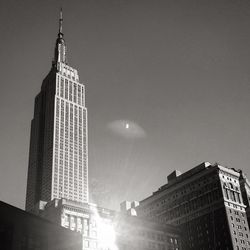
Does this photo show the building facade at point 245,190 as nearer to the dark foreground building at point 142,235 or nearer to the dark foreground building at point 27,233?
the dark foreground building at point 142,235

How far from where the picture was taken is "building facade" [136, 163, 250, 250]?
142 m

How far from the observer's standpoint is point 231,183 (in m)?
159

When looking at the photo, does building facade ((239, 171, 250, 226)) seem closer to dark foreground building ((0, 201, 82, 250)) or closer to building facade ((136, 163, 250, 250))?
building facade ((136, 163, 250, 250))

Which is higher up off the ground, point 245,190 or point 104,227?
point 245,190

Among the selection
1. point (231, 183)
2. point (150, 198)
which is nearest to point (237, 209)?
point (231, 183)

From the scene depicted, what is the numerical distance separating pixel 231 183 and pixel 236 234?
24.3 metres

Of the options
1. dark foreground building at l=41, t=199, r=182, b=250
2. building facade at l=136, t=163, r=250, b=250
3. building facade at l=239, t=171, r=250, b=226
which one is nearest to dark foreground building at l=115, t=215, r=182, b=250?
dark foreground building at l=41, t=199, r=182, b=250

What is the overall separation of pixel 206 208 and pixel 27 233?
108 metres

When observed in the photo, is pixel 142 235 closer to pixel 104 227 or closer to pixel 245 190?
pixel 104 227

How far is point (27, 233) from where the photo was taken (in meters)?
56.6

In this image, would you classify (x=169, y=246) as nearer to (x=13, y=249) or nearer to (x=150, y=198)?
(x=150, y=198)

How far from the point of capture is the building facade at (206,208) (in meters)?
142

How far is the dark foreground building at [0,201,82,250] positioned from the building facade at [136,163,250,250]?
92706mm

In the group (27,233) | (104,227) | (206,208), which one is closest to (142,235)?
(104,227)
